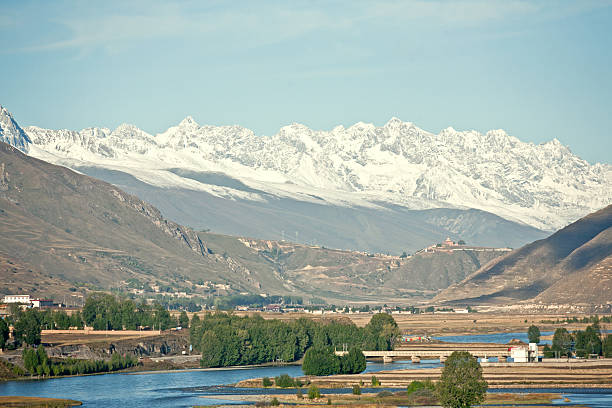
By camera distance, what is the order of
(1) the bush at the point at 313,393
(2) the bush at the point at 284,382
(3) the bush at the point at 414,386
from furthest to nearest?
(2) the bush at the point at 284,382 < (3) the bush at the point at 414,386 < (1) the bush at the point at 313,393

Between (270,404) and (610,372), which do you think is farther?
(610,372)

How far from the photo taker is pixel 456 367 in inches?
6019

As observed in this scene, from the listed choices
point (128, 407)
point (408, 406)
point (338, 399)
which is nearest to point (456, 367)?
point (408, 406)

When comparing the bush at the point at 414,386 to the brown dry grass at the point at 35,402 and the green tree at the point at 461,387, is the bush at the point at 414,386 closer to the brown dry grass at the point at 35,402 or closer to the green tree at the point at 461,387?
the green tree at the point at 461,387

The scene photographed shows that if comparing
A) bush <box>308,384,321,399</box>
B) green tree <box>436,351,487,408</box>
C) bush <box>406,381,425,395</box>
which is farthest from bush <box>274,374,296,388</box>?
green tree <box>436,351,487,408</box>

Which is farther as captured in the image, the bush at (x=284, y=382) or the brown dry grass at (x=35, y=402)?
the bush at (x=284, y=382)

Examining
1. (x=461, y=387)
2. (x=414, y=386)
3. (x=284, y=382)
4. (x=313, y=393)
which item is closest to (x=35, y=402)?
(x=313, y=393)

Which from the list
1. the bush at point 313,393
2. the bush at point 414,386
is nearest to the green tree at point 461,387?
the bush at point 414,386

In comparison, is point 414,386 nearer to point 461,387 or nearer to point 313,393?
point 313,393

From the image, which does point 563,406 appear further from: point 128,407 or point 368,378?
point 128,407

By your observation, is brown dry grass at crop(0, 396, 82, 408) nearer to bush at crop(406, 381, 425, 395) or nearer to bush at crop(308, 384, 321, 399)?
bush at crop(308, 384, 321, 399)

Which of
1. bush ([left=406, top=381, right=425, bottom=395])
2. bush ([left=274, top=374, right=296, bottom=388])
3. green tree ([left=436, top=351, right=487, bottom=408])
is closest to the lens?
green tree ([left=436, top=351, right=487, bottom=408])

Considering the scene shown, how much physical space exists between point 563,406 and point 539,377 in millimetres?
36485

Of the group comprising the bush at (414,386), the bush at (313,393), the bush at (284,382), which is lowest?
the bush at (313,393)
